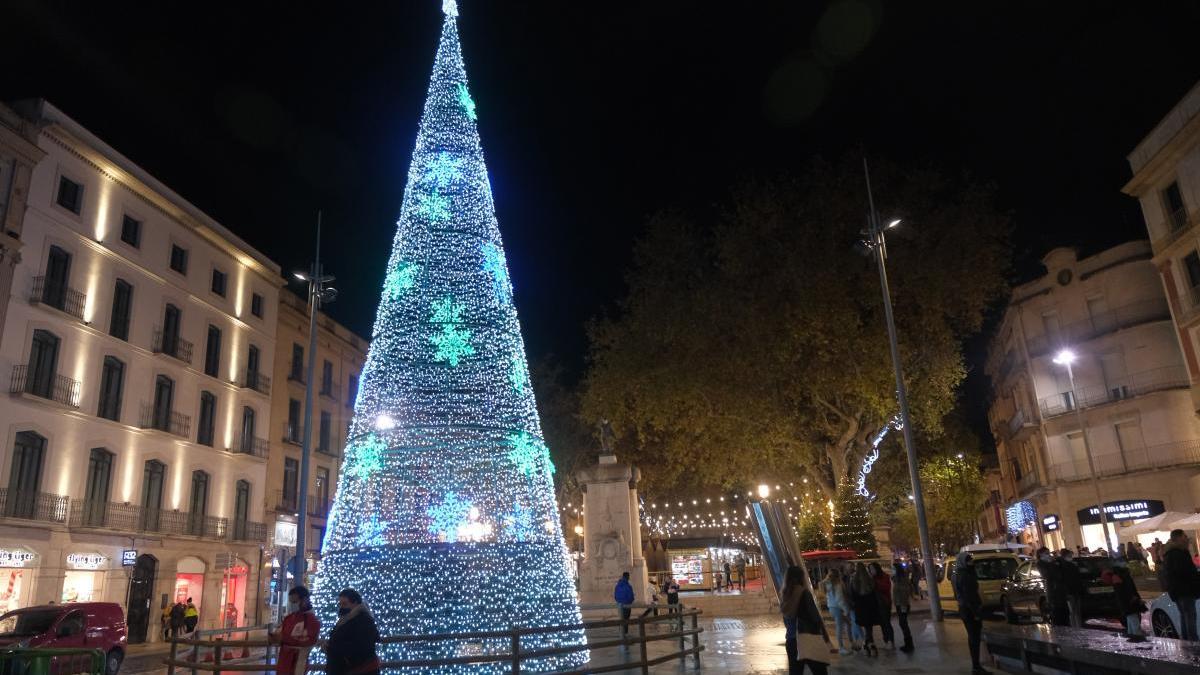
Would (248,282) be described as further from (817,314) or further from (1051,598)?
(1051,598)

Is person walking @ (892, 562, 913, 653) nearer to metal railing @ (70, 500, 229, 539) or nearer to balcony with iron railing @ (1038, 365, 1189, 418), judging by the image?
metal railing @ (70, 500, 229, 539)

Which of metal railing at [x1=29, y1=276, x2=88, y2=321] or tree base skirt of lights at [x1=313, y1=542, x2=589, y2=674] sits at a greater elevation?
A: metal railing at [x1=29, y1=276, x2=88, y2=321]

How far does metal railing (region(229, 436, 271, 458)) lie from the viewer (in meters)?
32.1

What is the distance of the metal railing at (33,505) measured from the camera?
2164 cm

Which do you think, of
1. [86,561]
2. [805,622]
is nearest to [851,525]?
[805,622]

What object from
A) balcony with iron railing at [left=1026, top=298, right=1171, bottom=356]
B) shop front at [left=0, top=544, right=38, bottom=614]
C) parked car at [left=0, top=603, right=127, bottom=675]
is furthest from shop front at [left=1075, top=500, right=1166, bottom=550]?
shop front at [left=0, top=544, right=38, bottom=614]

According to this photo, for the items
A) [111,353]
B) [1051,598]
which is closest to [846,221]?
[1051,598]

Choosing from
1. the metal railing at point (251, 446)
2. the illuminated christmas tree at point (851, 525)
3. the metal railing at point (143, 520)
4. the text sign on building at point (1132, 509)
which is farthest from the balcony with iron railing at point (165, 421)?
the text sign on building at point (1132, 509)

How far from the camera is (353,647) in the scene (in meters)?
6.77

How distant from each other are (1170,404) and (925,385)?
14.3 meters

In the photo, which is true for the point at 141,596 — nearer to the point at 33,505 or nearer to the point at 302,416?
the point at 33,505

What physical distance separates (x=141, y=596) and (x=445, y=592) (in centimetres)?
2126

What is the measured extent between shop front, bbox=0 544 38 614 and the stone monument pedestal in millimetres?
14766

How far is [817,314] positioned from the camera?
24047 millimetres
